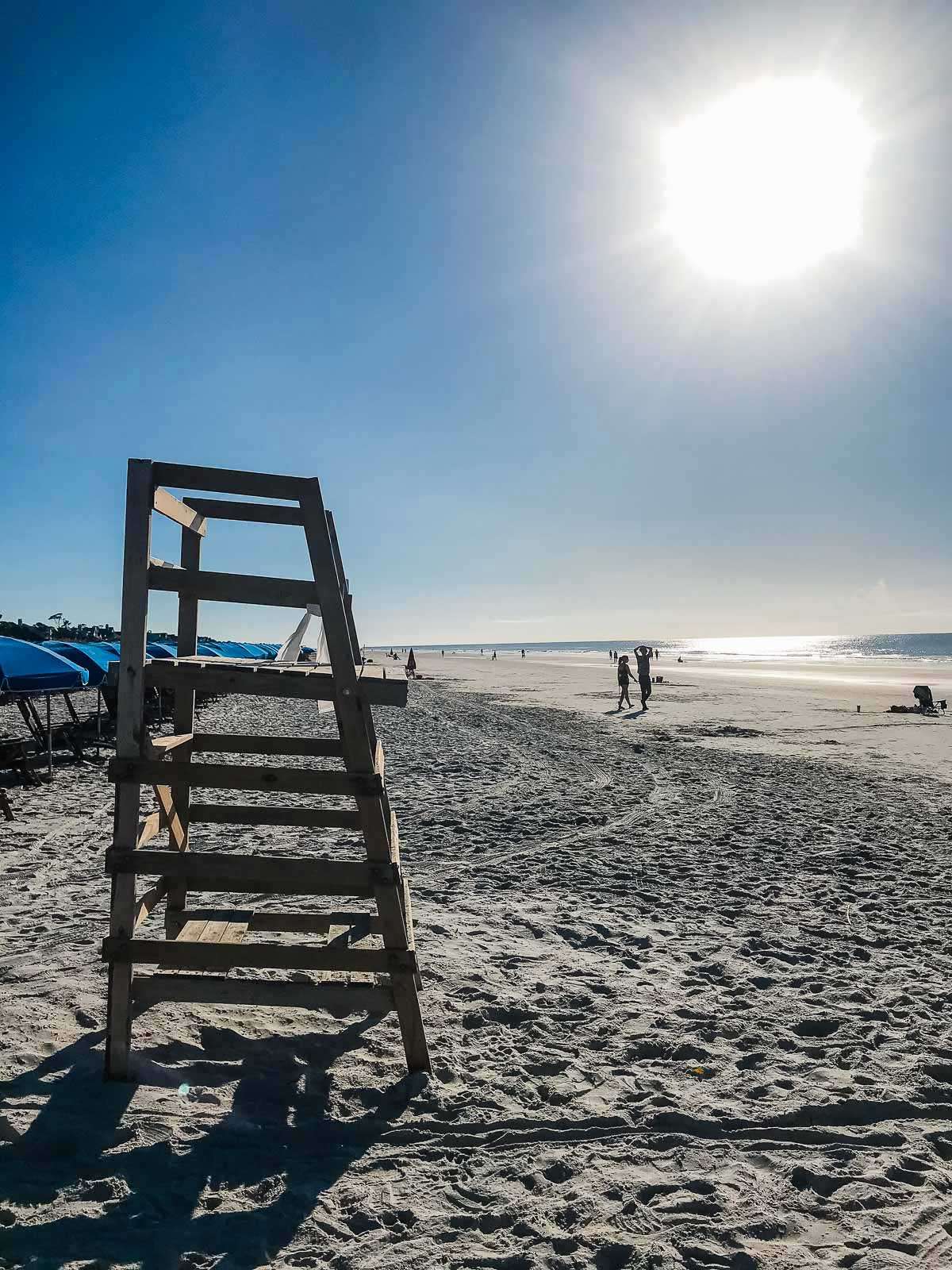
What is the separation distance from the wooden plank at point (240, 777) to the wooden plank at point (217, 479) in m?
1.21

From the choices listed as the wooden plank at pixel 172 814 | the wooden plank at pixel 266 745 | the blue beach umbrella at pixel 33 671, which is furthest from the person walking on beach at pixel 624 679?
the wooden plank at pixel 266 745

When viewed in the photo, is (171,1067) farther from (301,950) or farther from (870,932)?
(870,932)

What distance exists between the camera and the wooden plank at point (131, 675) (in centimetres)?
314

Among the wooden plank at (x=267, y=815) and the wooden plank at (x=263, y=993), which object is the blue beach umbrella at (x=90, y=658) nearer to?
the wooden plank at (x=267, y=815)

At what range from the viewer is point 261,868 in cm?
346

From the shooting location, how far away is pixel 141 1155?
9.60ft

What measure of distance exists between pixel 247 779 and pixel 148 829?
2.56 feet

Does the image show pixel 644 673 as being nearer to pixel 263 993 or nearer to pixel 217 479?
pixel 263 993

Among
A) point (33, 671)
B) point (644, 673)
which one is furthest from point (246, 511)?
point (644, 673)

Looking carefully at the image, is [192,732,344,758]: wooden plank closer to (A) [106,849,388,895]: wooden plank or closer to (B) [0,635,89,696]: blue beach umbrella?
(A) [106,849,388,895]: wooden plank

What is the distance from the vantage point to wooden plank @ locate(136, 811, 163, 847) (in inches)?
134

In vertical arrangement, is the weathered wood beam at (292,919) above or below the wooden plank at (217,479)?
below

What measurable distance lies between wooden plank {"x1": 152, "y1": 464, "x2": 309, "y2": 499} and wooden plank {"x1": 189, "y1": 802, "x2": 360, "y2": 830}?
1697 millimetres

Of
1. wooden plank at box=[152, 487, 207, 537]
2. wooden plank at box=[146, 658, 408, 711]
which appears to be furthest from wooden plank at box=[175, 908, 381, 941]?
wooden plank at box=[152, 487, 207, 537]
